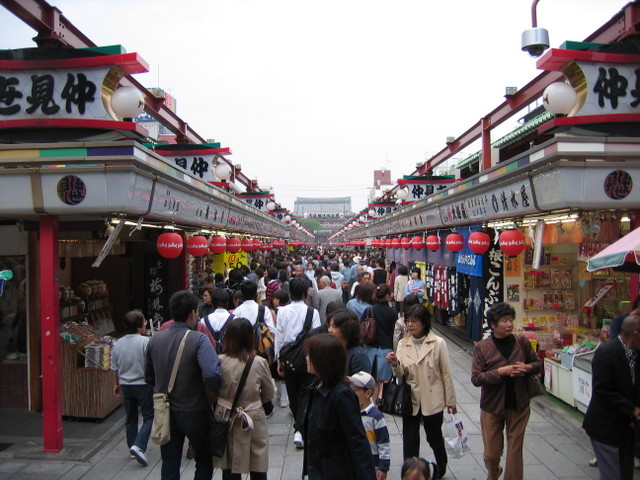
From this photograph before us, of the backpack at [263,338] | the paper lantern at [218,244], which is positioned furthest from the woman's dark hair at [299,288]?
the paper lantern at [218,244]

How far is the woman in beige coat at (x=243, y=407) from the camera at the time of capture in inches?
185

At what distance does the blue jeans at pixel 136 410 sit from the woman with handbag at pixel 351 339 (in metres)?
2.95

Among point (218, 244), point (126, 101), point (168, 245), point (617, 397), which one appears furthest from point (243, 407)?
point (218, 244)

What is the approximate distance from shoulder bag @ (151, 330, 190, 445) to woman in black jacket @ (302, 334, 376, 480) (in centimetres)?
168

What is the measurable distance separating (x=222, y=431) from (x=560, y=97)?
250 inches

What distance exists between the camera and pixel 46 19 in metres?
7.25

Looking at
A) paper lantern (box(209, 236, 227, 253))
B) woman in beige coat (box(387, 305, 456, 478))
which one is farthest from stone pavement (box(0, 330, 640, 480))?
paper lantern (box(209, 236, 227, 253))

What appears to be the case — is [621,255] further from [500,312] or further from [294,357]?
[294,357]

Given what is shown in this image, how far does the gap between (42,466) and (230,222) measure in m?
8.74

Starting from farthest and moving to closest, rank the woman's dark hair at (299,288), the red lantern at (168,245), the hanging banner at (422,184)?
the hanging banner at (422,184), the red lantern at (168,245), the woman's dark hair at (299,288)

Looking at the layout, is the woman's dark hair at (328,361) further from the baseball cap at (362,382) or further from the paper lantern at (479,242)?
the paper lantern at (479,242)

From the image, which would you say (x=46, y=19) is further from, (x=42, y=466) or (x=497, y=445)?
(x=497, y=445)

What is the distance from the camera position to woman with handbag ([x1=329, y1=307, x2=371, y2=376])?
5.21 metres

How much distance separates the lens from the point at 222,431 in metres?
4.67
